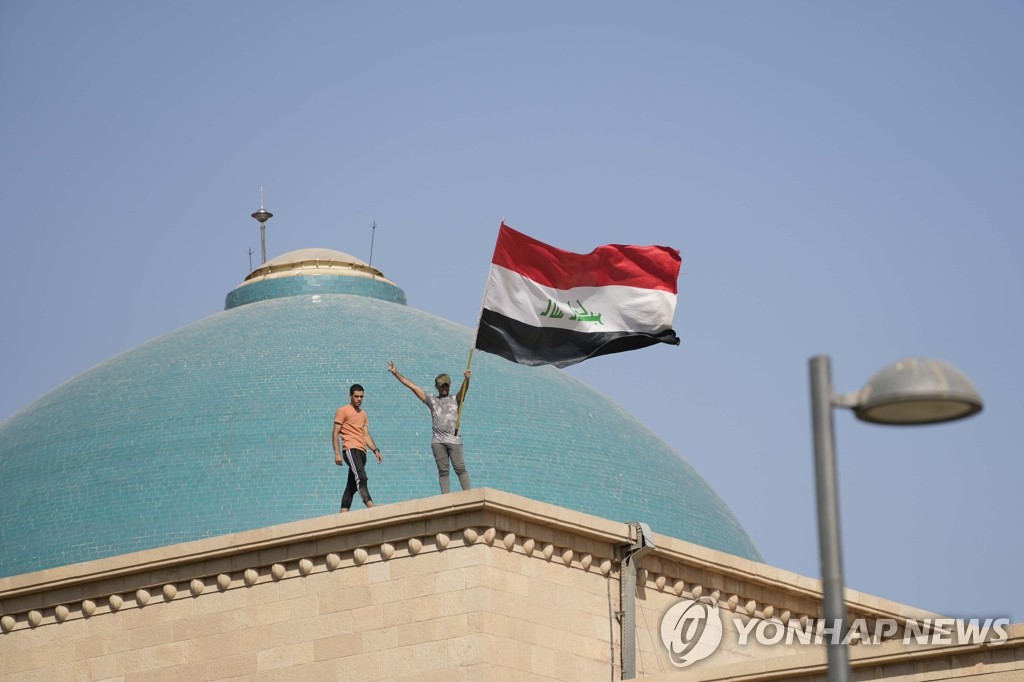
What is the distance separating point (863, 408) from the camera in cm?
828

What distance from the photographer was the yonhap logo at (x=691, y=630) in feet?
50.3

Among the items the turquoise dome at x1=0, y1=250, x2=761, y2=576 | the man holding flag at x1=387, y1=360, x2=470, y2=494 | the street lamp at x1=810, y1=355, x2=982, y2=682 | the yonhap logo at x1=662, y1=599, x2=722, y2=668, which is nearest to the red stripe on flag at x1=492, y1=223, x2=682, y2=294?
the man holding flag at x1=387, y1=360, x2=470, y2=494

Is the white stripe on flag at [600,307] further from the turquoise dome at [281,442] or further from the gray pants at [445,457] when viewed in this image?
the turquoise dome at [281,442]

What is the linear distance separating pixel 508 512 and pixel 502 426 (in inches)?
208

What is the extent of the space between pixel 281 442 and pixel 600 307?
4.03 m

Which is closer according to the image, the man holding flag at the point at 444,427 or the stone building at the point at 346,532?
the stone building at the point at 346,532

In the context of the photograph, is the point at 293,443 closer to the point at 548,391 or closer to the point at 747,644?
the point at 548,391

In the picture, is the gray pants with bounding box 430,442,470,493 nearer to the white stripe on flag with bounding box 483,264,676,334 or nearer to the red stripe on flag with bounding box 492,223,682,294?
the white stripe on flag with bounding box 483,264,676,334

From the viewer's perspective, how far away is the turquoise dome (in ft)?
61.4

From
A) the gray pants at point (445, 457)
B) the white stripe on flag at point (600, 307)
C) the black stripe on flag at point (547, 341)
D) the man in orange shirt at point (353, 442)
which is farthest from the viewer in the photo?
the white stripe on flag at point (600, 307)

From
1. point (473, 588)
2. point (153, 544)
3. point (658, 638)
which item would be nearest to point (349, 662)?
point (473, 588)

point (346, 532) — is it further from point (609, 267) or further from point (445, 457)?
point (609, 267)

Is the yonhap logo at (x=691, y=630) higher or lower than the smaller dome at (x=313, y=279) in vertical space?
lower

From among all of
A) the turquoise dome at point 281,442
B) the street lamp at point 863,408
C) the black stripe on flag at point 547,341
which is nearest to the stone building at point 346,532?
the turquoise dome at point 281,442
